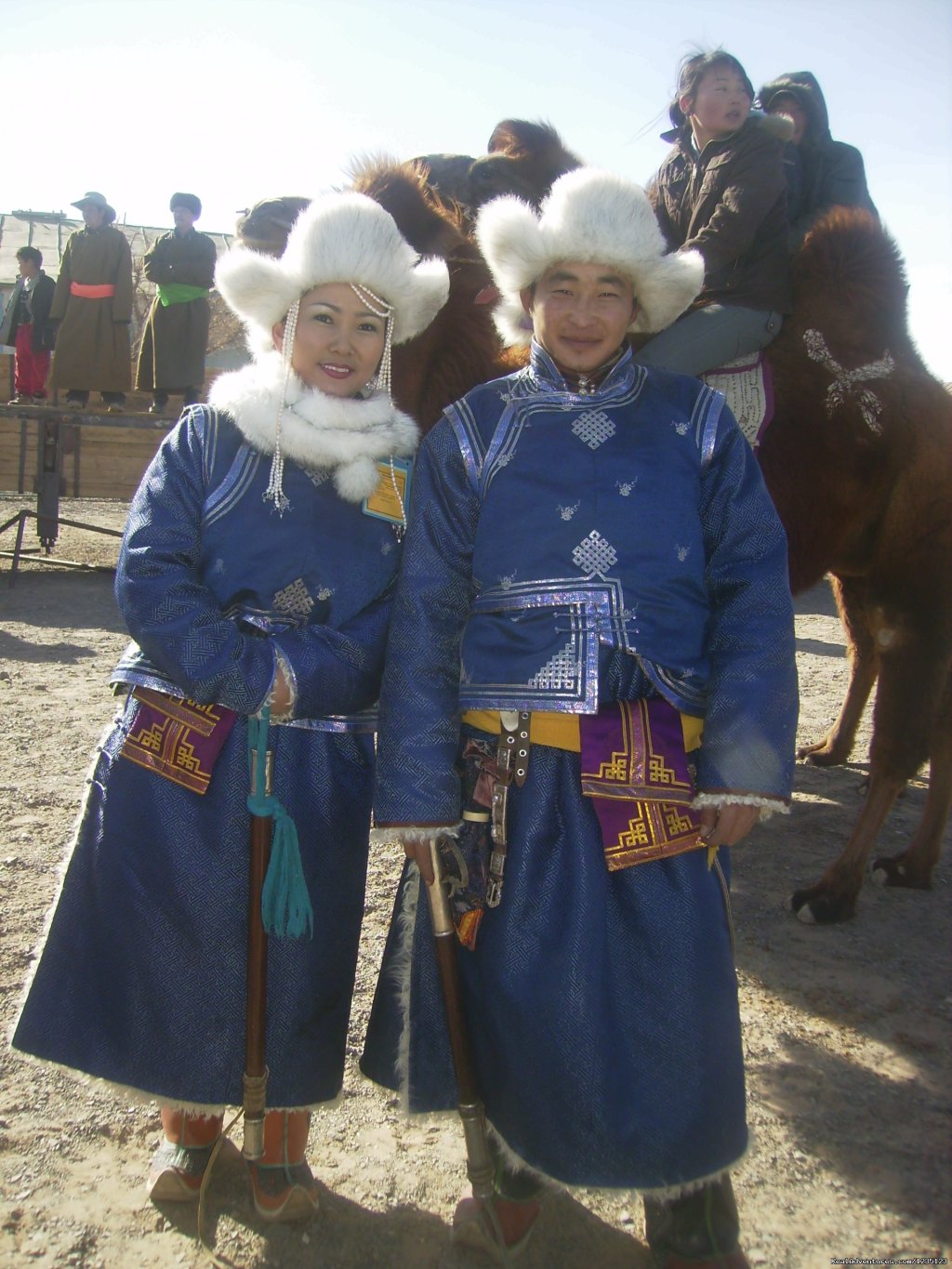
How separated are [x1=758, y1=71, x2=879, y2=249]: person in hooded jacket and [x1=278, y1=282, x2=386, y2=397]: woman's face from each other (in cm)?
237

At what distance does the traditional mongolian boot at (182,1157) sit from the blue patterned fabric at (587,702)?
0.36m

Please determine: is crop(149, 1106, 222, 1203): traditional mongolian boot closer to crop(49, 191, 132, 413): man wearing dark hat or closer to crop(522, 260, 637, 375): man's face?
crop(522, 260, 637, 375): man's face

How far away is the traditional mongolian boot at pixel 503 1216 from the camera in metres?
1.84

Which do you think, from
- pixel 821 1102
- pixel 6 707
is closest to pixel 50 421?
pixel 6 707

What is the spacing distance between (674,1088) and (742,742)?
0.58 m

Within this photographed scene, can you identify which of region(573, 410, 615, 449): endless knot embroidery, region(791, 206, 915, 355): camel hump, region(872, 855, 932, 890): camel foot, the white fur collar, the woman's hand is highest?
region(791, 206, 915, 355): camel hump

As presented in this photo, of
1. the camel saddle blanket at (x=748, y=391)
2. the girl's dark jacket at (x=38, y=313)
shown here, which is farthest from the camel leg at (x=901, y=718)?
the girl's dark jacket at (x=38, y=313)

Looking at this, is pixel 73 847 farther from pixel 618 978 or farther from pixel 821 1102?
pixel 821 1102

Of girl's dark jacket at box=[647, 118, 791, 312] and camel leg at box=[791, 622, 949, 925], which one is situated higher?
girl's dark jacket at box=[647, 118, 791, 312]

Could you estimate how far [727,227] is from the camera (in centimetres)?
317

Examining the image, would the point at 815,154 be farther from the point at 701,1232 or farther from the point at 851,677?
the point at 701,1232

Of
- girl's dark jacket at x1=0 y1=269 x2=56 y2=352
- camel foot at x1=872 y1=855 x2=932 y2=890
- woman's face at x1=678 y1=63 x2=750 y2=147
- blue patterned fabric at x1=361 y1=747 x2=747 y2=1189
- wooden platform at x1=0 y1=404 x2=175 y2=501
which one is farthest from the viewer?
girl's dark jacket at x1=0 y1=269 x2=56 y2=352

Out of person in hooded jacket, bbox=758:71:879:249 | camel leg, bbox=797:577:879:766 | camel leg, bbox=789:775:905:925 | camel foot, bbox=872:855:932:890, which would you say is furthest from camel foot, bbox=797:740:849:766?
person in hooded jacket, bbox=758:71:879:249

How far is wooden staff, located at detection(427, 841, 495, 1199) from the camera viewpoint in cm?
181
